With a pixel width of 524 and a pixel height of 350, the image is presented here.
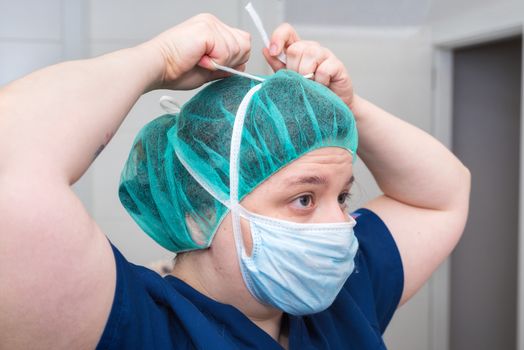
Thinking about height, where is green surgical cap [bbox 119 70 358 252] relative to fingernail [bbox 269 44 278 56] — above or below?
below

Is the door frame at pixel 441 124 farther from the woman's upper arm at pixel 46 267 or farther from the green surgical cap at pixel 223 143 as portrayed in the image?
the woman's upper arm at pixel 46 267

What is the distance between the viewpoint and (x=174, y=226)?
3.32 feet

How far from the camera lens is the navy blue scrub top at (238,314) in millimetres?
800

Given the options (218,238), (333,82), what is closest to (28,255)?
(218,238)

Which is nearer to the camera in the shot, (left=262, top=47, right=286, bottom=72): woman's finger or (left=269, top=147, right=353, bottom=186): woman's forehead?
(left=269, top=147, right=353, bottom=186): woman's forehead

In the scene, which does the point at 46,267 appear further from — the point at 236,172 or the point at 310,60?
the point at 310,60

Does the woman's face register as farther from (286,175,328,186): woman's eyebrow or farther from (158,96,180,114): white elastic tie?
(158,96,180,114): white elastic tie

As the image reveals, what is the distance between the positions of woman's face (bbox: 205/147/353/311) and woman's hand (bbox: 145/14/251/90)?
0.23 meters

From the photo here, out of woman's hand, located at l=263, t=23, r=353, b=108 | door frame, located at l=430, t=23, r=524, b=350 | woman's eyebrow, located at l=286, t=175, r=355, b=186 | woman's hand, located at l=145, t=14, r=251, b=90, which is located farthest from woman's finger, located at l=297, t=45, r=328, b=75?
door frame, located at l=430, t=23, r=524, b=350

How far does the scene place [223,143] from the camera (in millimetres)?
937

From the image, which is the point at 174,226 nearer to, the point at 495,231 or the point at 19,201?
the point at 19,201

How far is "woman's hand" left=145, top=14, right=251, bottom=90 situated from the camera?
915 mm

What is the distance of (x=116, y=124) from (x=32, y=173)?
0.18 m

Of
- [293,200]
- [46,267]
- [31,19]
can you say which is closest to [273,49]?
[293,200]
